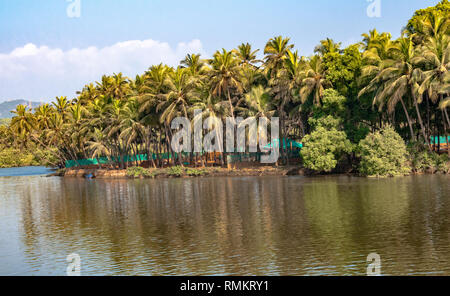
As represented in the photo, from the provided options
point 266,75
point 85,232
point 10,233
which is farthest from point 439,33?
point 10,233

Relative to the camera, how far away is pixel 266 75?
7256cm

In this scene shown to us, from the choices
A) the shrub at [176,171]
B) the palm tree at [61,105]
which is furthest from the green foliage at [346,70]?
the palm tree at [61,105]

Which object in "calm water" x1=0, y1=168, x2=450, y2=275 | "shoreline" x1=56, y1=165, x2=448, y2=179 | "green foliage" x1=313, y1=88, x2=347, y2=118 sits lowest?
"calm water" x1=0, y1=168, x2=450, y2=275

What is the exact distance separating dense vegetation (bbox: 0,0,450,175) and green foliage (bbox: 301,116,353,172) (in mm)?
120

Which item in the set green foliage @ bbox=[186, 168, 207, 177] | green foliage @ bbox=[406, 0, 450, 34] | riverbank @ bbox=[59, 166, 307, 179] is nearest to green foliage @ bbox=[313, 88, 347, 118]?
riverbank @ bbox=[59, 166, 307, 179]

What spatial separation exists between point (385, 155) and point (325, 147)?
7.36m

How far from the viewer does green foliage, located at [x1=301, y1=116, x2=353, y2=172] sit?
59.2m

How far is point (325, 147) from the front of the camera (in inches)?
2336

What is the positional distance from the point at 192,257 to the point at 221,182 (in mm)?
38786

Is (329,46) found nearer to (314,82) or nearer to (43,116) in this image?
(314,82)

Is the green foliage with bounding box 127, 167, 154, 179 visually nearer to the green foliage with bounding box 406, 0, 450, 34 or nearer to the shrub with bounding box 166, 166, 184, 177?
the shrub with bounding box 166, 166, 184, 177

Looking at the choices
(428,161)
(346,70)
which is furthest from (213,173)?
(428,161)
